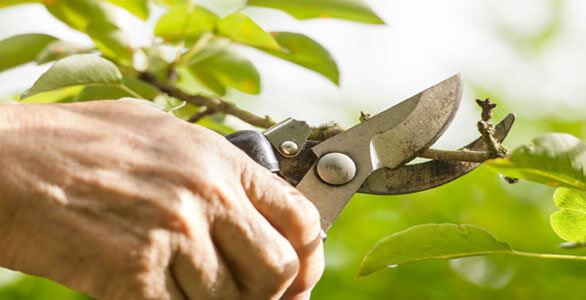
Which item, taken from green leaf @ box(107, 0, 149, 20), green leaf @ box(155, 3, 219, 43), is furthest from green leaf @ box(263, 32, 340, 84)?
green leaf @ box(107, 0, 149, 20)

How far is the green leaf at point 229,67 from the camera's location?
160cm

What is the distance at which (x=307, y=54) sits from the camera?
1512 mm

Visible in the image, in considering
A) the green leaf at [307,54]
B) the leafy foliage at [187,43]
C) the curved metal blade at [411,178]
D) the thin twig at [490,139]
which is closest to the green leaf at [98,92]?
the leafy foliage at [187,43]

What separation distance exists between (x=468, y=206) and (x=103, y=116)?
1.51 meters

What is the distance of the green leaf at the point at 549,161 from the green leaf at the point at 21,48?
0.86m

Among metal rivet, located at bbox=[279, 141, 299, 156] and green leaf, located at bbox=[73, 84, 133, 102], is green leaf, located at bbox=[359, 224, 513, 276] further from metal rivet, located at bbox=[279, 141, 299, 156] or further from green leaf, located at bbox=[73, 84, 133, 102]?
green leaf, located at bbox=[73, 84, 133, 102]

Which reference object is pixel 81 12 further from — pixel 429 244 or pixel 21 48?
pixel 429 244

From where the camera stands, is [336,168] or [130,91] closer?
[336,168]

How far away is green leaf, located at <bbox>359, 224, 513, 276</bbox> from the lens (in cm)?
116

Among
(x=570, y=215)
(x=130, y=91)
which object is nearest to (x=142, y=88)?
(x=130, y=91)

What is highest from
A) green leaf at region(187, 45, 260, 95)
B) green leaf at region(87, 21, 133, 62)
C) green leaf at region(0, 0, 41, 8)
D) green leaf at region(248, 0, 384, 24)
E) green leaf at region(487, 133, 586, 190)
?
green leaf at region(487, 133, 586, 190)

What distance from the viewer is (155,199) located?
972 mm

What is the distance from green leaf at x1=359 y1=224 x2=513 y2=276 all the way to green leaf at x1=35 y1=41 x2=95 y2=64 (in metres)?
0.63

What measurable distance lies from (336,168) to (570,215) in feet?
0.95
